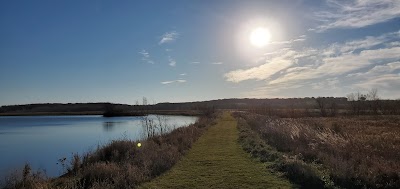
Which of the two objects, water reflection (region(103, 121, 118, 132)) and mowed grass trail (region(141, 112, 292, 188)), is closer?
mowed grass trail (region(141, 112, 292, 188))

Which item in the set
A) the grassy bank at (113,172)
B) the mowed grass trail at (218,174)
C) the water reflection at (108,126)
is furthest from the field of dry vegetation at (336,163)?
the water reflection at (108,126)

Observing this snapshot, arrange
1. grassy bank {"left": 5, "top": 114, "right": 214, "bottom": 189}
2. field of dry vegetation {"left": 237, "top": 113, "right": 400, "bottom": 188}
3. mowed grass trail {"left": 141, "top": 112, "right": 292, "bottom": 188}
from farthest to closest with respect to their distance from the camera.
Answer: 1. grassy bank {"left": 5, "top": 114, "right": 214, "bottom": 189}
2. mowed grass trail {"left": 141, "top": 112, "right": 292, "bottom": 188}
3. field of dry vegetation {"left": 237, "top": 113, "right": 400, "bottom": 188}

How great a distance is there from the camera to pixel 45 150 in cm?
3012

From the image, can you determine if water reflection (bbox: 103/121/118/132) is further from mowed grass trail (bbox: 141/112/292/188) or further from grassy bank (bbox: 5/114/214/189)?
mowed grass trail (bbox: 141/112/292/188)

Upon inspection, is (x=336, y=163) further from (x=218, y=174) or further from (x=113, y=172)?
(x=113, y=172)

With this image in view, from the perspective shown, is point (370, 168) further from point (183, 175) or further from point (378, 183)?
point (183, 175)

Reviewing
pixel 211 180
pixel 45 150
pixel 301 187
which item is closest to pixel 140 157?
pixel 211 180

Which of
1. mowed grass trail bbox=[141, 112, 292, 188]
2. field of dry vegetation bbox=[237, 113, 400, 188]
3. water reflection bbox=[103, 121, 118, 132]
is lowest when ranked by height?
mowed grass trail bbox=[141, 112, 292, 188]

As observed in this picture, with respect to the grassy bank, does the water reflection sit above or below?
above

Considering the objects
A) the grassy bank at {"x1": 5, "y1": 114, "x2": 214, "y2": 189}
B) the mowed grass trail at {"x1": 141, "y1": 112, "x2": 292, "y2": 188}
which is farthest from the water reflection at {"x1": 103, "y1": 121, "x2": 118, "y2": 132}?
the mowed grass trail at {"x1": 141, "y1": 112, "x2": 292, "y2": 188}

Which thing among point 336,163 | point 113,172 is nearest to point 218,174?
point 113,172

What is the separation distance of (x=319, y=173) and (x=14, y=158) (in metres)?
21.7

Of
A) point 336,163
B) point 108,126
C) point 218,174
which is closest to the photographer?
point 336,163

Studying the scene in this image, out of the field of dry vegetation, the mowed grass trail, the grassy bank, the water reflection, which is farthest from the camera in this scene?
the water reflection
